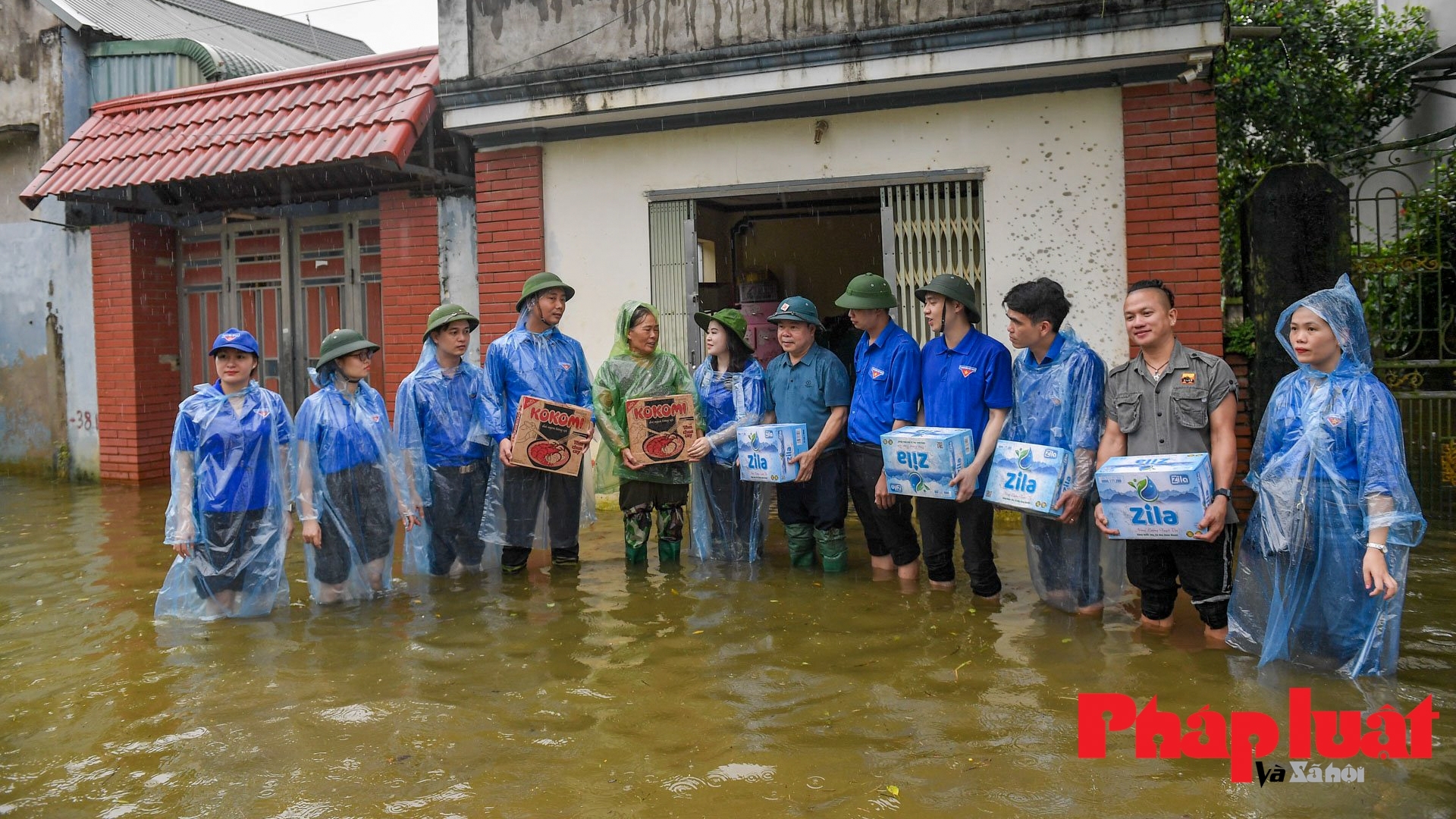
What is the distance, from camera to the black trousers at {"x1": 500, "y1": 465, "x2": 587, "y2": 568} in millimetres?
5883

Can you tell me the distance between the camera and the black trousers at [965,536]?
197 inches

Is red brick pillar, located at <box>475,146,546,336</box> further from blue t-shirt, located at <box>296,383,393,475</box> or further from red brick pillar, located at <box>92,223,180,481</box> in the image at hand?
red brick pillar, located at <box>92,223,180,481</box>

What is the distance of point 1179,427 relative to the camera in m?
4.19

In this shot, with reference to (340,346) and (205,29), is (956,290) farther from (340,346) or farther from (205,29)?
(205,29)

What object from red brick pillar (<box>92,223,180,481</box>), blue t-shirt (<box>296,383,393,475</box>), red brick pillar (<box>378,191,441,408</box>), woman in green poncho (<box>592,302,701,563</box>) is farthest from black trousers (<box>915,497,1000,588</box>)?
red brick pillar (<box>92,223,180,481</box>)

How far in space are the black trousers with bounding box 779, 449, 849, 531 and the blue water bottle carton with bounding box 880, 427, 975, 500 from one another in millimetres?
608

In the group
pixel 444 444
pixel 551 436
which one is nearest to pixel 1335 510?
pixel 551 436

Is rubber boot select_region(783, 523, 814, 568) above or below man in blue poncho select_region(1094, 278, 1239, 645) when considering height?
below

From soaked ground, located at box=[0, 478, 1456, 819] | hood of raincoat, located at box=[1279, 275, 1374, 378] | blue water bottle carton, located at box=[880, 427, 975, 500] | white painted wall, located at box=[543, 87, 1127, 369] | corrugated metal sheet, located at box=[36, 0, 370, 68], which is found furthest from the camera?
corrugated metal sheet, located at box=[36, 0, 370, 68]

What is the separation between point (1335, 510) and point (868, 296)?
7.75 ft

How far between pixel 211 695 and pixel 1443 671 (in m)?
4.67

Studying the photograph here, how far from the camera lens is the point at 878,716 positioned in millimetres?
3656

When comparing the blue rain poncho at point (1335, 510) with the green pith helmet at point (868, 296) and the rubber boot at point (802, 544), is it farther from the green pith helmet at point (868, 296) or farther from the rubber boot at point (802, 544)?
the rubber boot at point (802, 544)

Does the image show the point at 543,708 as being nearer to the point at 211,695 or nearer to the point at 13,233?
the point at 211,695
